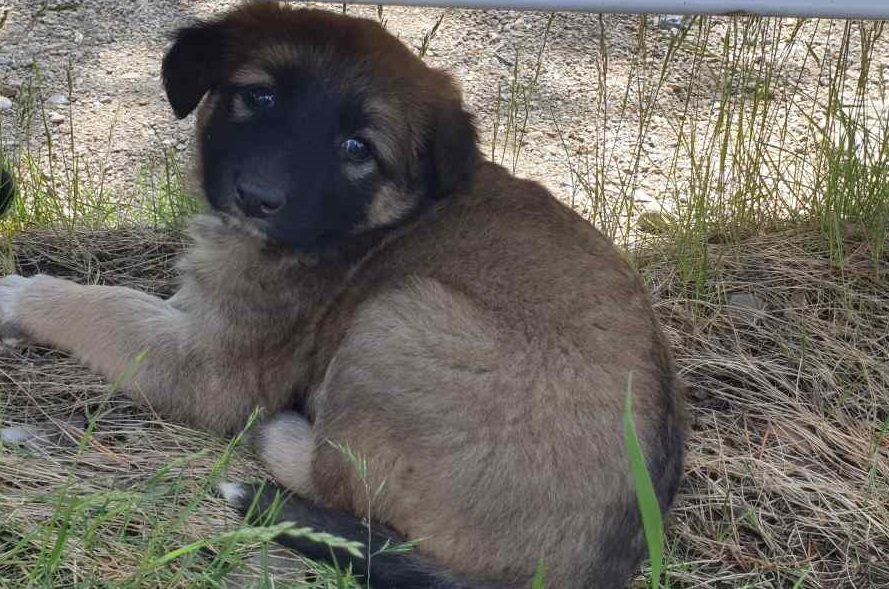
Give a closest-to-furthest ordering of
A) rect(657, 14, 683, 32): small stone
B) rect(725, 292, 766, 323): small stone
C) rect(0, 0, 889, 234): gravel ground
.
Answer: rect(725, 292, 766, 323): small stone → rect(0, 0, 889, 234): gravel ground → rect(657, 14, 683, 32): small stone

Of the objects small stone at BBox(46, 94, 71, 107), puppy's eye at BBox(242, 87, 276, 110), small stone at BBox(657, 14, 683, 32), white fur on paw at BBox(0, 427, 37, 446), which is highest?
small stone at BBox(657, 14, 683, 32)

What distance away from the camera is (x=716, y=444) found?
3.87 metres

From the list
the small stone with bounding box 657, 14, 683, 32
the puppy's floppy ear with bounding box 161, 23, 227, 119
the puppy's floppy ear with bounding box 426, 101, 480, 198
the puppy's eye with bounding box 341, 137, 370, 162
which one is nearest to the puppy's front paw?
the puppy's floppy ear with bounding box 161, 23, 227, 119

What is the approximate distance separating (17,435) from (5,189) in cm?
132

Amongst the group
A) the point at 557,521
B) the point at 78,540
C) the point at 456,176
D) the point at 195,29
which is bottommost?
the point at 78,540

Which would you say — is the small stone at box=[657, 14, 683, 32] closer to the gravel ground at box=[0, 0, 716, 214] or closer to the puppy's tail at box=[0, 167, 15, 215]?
the gravel ground at box=[0, 0, 716, 214]

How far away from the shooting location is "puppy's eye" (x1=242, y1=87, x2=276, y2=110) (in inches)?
133

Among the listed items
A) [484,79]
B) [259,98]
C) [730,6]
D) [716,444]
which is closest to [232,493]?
[259,98]

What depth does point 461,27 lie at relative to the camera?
7207 millimetres

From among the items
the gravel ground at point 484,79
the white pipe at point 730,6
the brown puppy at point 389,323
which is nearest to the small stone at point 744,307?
the brown puppy at point 389,323

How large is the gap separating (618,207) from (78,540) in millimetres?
3259

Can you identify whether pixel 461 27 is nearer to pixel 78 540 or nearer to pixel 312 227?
pixel 312 227

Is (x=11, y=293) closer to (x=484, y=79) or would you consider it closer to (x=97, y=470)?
(x=97, y=470)

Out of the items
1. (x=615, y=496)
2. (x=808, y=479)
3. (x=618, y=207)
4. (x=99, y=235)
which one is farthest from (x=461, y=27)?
(x=615, y=496)
